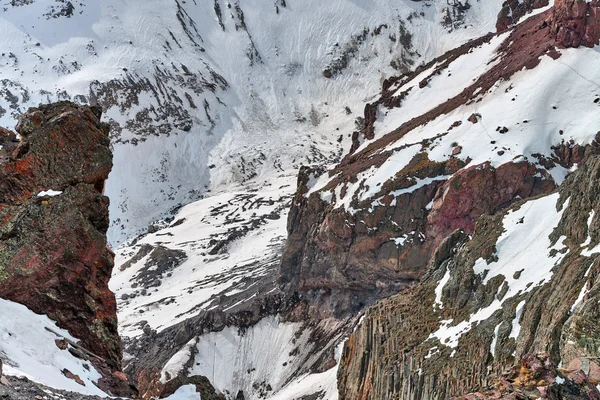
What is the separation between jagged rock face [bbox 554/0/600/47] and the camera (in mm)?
68500

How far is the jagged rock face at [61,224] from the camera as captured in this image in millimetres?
23953

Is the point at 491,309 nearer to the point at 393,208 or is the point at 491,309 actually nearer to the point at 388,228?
the point at 393,208


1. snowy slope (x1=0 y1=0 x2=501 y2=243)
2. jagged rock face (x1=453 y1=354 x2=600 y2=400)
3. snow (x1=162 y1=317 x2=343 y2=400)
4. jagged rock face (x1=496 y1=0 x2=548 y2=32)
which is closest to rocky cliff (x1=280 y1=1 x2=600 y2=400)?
jagged rock face (x1=453 y1=354 x2=600 y2=400)

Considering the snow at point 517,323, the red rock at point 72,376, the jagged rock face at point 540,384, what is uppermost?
the red rock at point 72,376

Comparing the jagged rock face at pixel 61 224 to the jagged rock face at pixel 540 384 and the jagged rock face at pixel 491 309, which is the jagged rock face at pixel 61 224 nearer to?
the jagged rock face at pixel 491 309

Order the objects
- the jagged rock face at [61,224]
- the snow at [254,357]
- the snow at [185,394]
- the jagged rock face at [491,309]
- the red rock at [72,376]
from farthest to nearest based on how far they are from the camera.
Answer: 1. the snow at [254,357]
2. the jagged rock face at [61,224]
3. the snow at [185,394]
4. the jagged rock face at [491,309]
5. the red rock at [72,376]

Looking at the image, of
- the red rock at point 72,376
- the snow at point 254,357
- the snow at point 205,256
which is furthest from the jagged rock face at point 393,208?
the red rock at point 72,376

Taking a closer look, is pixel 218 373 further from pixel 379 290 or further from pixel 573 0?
pixel 573 0

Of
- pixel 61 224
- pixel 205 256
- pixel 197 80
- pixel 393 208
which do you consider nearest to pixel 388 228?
pixel 393 208

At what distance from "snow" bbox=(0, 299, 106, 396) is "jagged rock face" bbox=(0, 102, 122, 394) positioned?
3.73ft

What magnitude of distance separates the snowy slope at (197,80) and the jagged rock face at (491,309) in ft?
396

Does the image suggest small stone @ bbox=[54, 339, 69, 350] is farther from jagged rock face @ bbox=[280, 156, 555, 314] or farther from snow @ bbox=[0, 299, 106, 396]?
jagged rock face @ bbox=[280, 156, 555, 314]

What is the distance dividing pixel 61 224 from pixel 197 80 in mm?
165502

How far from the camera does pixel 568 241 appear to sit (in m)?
28.0
